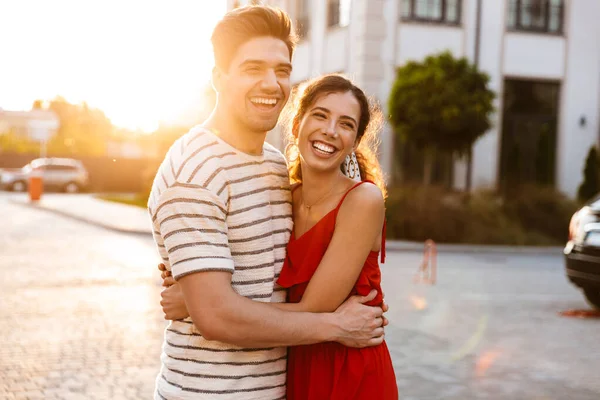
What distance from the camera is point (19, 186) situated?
43844 mm

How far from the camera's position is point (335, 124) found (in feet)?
8.39

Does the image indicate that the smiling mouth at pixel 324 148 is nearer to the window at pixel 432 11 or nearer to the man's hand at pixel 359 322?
the man's hand at pixel 359 322

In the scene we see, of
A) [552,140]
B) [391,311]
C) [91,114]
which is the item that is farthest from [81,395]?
[91,114]

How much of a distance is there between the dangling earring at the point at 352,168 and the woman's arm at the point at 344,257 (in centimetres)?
36

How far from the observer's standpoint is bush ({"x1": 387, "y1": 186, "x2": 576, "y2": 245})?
19438mm

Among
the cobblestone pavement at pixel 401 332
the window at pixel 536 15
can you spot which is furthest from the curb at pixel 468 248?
the window at pixel 536 15

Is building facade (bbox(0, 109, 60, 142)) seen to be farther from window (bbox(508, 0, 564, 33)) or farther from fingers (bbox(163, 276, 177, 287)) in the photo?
fingers (bbox(163, 276, 177, 287))

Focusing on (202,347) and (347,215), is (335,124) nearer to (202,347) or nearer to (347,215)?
(347,215)

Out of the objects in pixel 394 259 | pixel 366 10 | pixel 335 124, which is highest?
pixel 366 10

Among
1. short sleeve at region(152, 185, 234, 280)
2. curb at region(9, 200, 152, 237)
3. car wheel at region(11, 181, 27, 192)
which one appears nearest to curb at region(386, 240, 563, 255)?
curb at region(9, 200, 152, 237)

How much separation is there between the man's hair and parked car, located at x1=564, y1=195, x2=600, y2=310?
7418mm

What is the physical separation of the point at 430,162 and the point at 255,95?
19.9 m

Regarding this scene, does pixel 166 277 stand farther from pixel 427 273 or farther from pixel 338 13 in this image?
pixel 338 13

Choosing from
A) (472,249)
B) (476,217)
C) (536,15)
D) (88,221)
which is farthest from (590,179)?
(88,221)
